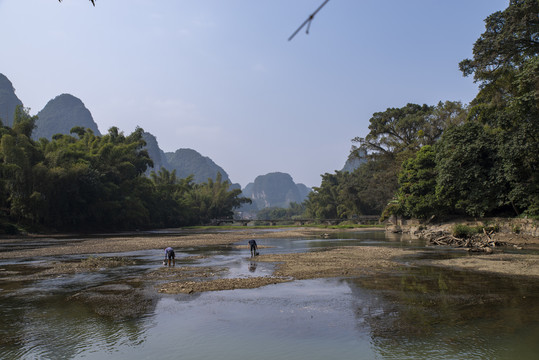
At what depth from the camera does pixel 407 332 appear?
9688 mm

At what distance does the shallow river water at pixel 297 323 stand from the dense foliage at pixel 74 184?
43512 millimetres

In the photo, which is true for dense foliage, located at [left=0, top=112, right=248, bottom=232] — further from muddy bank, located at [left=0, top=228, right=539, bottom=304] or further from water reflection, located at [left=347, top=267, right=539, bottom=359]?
water reflection, located at [left=347, top=267, right=539, bottom=359]

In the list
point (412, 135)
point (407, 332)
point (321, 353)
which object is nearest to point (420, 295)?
point (407, 332)

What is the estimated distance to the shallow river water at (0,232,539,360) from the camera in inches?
341

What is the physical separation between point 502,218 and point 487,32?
63.6ft

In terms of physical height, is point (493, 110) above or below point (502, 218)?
above

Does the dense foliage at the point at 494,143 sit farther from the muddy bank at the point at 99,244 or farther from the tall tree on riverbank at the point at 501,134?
the muddy bank at the point at 99,244

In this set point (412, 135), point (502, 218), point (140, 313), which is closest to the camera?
point (140, 313)

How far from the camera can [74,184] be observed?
199ft

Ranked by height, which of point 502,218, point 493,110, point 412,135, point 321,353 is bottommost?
point 321,353

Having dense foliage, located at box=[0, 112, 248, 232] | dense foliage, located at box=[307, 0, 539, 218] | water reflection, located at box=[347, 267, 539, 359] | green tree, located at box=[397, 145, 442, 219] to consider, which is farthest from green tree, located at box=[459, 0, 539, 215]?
dense foliage, located at box=[0, 112, 248, 232]

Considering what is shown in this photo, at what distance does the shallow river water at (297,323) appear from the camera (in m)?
8.66

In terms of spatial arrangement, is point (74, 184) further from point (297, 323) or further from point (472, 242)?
point (297, 323)

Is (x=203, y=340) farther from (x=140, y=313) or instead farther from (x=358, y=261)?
(x=358, y=261)
